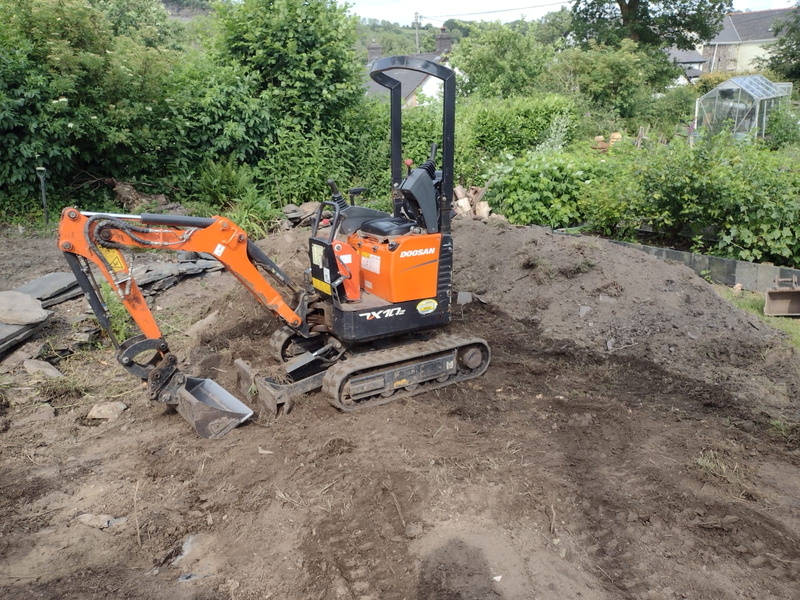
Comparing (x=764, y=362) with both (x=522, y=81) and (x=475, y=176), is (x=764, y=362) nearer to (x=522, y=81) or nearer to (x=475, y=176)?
(x=475, y=176)

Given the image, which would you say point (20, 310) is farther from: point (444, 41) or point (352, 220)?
point (444, 41)

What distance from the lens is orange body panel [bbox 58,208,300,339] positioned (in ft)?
14.8

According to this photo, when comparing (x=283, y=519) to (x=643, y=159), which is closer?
(x=283, y=519)

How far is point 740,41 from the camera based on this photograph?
64062mm

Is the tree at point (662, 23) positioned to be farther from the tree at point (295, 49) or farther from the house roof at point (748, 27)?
the house roof at point (748, 27)

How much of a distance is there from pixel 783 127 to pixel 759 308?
14.4 m

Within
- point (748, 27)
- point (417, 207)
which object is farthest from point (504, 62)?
point (748, 27)

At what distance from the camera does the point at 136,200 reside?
10.8 m

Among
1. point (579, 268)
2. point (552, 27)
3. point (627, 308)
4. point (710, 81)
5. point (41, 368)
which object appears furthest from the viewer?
point (552, 27)

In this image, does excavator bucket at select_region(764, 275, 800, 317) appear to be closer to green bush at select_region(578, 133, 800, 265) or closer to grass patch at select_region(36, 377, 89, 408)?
green bush at select_region(578, 133, 800, 265)

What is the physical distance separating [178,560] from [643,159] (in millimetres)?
8809

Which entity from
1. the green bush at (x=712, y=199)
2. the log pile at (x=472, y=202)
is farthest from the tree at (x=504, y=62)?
the green bush at (x=712, y=199)

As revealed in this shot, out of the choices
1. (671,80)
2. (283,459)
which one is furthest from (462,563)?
(671,80)

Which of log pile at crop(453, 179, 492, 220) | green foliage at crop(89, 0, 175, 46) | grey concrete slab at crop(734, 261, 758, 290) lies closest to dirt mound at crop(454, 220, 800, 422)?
grey concrete slab at crop(734, 261, 758, 290)
